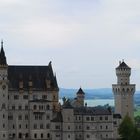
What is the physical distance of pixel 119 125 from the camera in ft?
484

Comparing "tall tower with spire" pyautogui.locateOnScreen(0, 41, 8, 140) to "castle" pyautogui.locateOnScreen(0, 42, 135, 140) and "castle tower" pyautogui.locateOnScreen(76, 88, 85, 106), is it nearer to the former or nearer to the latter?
"castle" pyautogui.locateOnScreen(0, 42, 135, 140)

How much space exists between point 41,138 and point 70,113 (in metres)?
8.20

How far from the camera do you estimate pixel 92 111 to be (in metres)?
145

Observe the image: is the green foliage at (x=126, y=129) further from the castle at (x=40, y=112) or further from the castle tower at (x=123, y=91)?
the castle tower at (x=123, y=91)

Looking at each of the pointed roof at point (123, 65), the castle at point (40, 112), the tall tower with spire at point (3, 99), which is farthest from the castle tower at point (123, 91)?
the tall tower with spire at point (3, 99)

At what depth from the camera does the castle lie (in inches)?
5546

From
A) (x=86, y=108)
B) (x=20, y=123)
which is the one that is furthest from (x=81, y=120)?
(x=20, y=123)

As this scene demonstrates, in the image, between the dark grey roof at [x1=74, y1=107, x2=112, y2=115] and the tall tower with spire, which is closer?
the tall tower with spire

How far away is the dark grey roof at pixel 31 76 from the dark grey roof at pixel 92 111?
21.7 ft

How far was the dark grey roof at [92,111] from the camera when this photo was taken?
144m

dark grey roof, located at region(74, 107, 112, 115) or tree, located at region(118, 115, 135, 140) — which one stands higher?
dark grey roof, located at region(74, 107, 112, 115)

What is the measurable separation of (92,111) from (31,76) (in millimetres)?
13812

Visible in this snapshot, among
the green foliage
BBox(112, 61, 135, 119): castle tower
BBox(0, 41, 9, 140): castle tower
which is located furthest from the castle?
BBox(112, 61, 135, 119): castle tower

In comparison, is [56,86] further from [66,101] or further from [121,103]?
[121,103]
